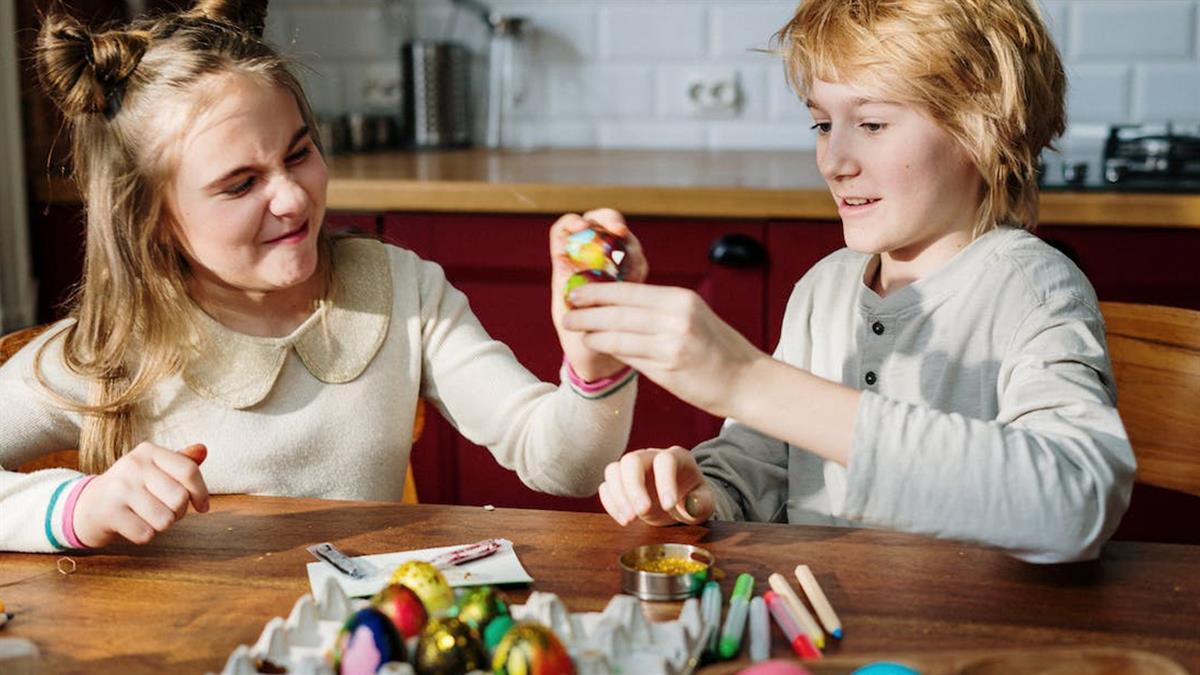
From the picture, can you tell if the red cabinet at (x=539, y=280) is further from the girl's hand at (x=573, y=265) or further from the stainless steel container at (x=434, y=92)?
the girl's hand at (x=573, y=265)

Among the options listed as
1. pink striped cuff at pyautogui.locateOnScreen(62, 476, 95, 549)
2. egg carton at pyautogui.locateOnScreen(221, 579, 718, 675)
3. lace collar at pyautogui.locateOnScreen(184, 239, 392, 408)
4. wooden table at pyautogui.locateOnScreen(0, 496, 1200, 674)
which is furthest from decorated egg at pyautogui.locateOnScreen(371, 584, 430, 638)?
lace collar at pyautogui.locateOnScreen(184, 239, 392, 408)

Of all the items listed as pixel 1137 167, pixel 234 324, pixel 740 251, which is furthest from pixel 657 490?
pixel 1137 167

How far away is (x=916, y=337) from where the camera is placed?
4.63 feet

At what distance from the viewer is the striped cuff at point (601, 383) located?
4.22 ft

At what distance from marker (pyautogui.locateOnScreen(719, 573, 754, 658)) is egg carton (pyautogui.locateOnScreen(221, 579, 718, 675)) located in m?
0.01

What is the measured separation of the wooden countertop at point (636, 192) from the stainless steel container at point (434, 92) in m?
0.37

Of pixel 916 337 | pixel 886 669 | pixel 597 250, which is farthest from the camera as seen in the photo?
pixel 916 337

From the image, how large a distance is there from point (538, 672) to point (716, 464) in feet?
2.09

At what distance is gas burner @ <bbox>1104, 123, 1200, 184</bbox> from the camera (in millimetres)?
2217

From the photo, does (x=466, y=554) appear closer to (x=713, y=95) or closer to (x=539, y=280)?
(x=539, y=280)

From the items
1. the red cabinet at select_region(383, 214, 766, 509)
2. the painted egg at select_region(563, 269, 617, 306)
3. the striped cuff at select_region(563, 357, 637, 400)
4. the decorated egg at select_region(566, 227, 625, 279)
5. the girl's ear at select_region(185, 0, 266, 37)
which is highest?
the girl's ear at select_region(185, 0, 266, 37)

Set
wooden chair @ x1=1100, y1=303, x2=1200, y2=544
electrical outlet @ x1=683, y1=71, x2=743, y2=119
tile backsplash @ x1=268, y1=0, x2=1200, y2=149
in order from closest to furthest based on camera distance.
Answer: wooden chair @ x1=1100, y1=303, x2=1200, y2=544
tile backsplash @ x1=268, y1=0, x2=1200, y2=149
electrical outlet @ x1=683, y1=71, x2=743, y2=119

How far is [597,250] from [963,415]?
1.46 ft

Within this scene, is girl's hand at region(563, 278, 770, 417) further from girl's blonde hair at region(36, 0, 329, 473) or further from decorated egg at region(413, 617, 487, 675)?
girl's blonde hair at region(36, 0, 329, 473)
